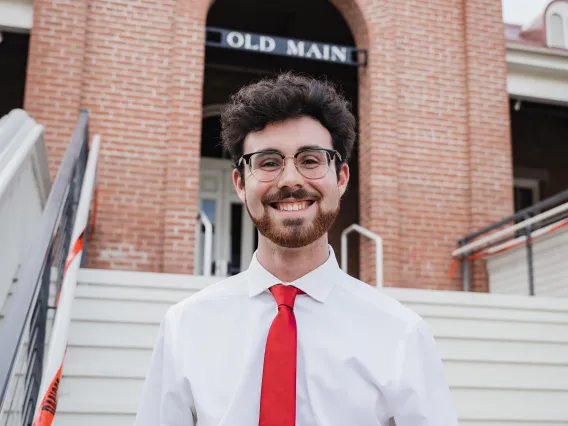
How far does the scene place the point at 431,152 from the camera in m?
8.08

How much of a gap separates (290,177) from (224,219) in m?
8.83

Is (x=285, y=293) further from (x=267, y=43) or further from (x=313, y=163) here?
(x=267, y=43)

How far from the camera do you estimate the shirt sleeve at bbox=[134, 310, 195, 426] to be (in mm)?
1703

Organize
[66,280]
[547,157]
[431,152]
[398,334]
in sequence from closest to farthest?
[398,334] < [66,280] < [431,152] < [547,157]

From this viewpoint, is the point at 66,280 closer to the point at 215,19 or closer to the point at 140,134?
the point at 140,134

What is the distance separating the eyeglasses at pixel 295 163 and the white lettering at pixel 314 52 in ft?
20.4

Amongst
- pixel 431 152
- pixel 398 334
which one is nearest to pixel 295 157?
pixel 398 334

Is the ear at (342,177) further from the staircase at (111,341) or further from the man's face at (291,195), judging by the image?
the staircase at (111,341)

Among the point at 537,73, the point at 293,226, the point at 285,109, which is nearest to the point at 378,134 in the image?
the point at 537,73

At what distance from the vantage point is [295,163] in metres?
1.78

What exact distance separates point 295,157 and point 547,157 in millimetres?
11972

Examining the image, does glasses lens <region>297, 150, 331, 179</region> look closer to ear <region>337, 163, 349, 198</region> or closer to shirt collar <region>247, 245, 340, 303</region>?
ear <region>337, 163, 349, 198</region>

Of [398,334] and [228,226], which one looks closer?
[398,334]

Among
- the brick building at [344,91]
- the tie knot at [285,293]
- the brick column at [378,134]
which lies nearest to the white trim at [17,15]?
the brick building at [344,91]
